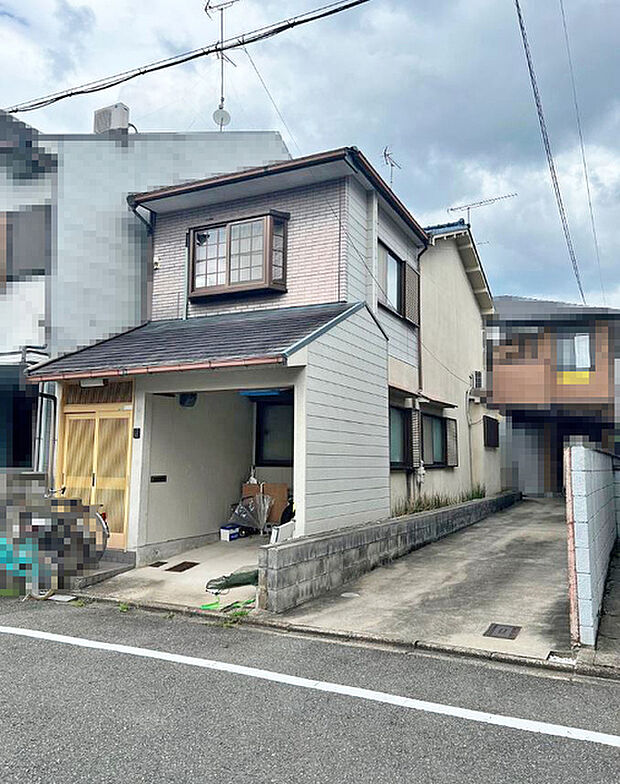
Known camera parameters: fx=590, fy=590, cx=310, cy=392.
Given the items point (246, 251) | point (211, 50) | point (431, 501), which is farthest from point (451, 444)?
point (211, 50)

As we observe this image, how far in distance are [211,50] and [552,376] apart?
41.8ft

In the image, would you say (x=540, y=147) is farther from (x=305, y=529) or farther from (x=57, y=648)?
(x=57, y=648)

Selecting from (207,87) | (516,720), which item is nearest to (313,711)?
(516,720)

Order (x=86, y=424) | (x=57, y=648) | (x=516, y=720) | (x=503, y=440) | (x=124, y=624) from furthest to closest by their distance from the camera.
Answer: (x=503, y=440), (x=86, y=424), (x=124, y=624), (x=57, y=648), (x=516, y=720)

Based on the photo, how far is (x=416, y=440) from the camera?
11258 millimetres

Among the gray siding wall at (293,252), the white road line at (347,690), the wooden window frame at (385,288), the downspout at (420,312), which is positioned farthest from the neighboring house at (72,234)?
the white road line at (347,690)

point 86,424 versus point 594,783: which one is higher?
point 86,424

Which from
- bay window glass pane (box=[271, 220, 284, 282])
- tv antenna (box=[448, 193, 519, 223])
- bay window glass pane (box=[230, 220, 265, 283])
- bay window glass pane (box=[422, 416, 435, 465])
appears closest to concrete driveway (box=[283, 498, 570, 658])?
bay window glass pane (box=[422, 416, 435, 465])

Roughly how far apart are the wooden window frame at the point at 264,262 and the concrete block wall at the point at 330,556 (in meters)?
4.00

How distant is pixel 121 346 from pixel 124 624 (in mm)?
4645

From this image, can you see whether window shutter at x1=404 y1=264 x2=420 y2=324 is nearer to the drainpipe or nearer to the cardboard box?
the drainpipe

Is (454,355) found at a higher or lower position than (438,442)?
higher

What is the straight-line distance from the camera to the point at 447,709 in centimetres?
378

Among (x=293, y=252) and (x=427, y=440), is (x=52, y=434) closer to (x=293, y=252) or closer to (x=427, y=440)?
(x=293, y=252)
